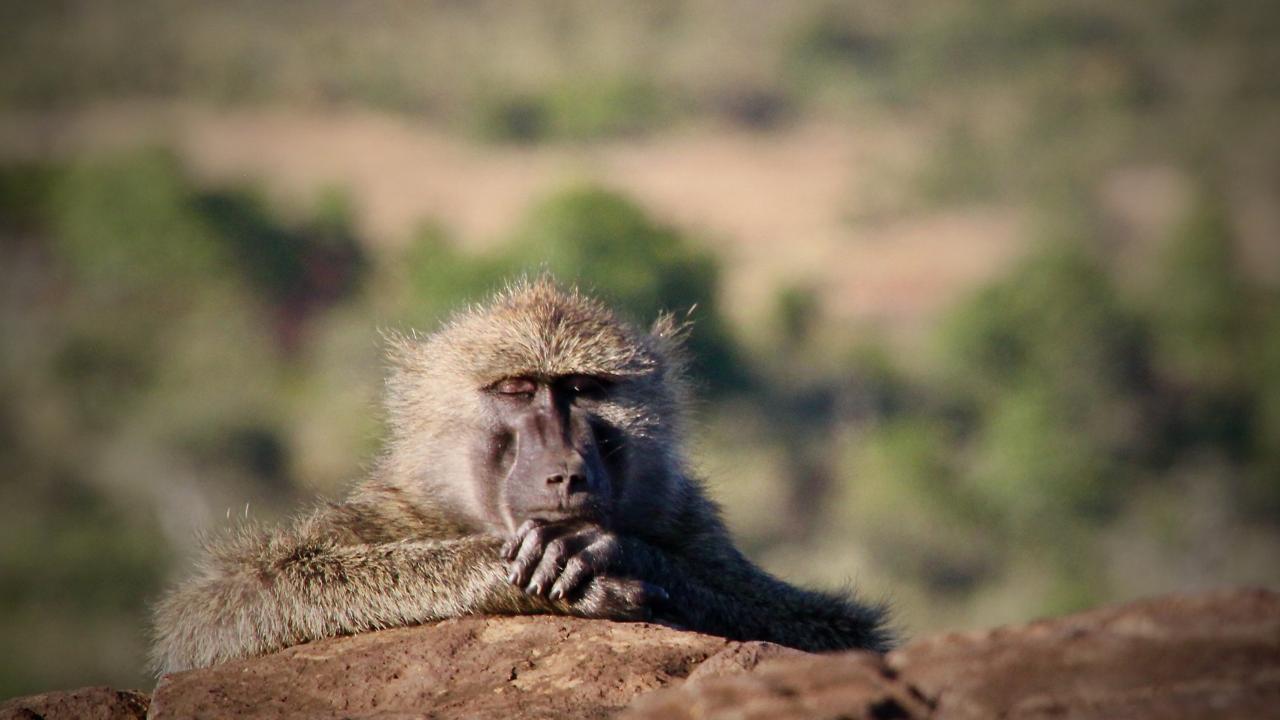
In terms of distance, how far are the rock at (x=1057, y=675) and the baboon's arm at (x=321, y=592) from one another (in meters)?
1.64

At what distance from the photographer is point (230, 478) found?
41.3 metres

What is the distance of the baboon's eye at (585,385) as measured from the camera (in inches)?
254

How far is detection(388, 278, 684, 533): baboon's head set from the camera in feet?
19.6

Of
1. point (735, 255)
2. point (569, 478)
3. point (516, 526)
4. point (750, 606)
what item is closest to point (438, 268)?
point (735, 255)

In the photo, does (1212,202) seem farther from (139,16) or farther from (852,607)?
(852,607)

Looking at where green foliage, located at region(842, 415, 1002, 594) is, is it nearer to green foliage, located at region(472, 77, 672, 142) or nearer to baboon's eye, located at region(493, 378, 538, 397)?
green foliage, located at region(472, 77, 672, 142)

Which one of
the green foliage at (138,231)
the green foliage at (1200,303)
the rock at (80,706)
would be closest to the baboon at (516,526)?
the rock at (80,706)

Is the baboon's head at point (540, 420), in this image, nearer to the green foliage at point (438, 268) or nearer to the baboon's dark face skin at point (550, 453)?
the baboon's dark face skin at point (550, 453)

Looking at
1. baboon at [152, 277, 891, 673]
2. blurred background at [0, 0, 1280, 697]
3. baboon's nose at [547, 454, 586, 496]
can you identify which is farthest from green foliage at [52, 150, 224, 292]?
baboon's nose at [547, 454, 586, 496]

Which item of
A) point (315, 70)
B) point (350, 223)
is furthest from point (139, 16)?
point (350, 223)

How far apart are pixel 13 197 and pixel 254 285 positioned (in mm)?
14188

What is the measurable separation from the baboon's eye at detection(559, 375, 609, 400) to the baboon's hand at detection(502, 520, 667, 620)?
89 cm

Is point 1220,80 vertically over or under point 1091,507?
over

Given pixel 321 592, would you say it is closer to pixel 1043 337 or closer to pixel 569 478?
pixel 569 478
